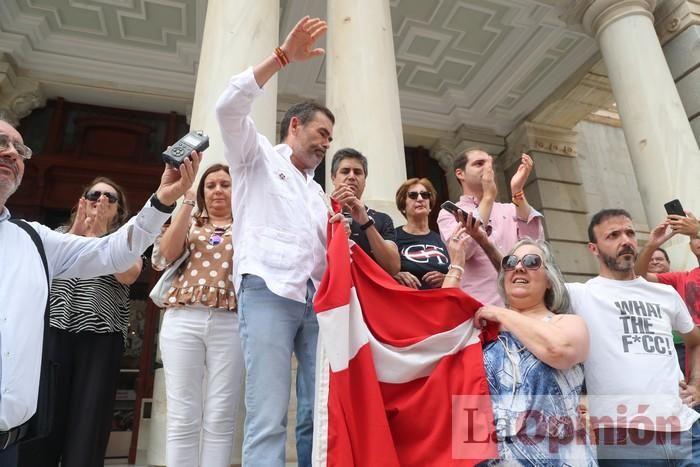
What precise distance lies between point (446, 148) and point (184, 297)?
847 centimetres

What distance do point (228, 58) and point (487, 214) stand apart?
2582mm

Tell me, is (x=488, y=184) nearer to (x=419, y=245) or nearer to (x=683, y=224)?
(x=419, y=245)

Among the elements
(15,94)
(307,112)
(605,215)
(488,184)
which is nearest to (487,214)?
(488,184)

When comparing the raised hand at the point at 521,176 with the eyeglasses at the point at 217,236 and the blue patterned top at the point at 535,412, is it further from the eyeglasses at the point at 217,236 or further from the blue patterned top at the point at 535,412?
the eyeglasses at the point at 217,236

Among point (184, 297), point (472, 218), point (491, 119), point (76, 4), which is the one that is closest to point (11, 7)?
point (76, 4)

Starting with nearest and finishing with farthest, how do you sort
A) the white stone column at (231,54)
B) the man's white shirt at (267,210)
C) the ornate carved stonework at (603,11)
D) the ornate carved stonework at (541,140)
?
the man's white shirt at (267,210)
the white stone column at (231,54)
the ornate carved stonework at (603,11)
the ornate carved stonework at (541,140)

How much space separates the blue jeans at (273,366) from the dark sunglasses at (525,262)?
937 mm

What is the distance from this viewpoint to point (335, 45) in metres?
4.71

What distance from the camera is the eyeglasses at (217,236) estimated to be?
8.93 feet

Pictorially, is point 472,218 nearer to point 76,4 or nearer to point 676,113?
point 676,113

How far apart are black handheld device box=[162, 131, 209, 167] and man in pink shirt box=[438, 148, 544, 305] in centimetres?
161

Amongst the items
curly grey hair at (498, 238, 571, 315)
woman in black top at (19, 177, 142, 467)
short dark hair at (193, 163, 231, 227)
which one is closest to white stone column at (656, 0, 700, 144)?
curly grey hair at (498, 238, 571, 315)

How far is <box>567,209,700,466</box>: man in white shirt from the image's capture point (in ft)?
7.12

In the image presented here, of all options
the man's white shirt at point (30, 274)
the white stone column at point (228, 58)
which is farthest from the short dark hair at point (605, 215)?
the white stone column at point (228, 58)
